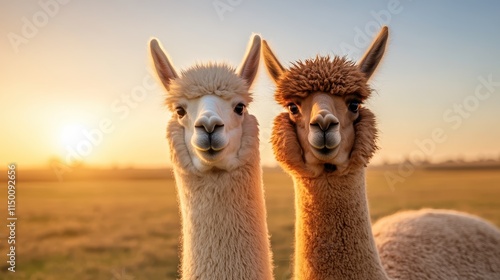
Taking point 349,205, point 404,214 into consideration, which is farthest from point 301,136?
point 404,214

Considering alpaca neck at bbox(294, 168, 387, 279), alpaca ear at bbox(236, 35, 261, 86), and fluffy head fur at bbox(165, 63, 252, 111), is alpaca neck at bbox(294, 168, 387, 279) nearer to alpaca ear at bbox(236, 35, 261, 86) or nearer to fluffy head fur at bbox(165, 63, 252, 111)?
fluffy head fur at bbox(165, 63, 252, 111)

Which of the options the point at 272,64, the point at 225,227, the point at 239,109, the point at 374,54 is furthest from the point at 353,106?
the point at 225,227

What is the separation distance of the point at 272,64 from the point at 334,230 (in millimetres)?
1423

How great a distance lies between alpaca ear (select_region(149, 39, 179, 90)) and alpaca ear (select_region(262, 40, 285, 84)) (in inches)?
32.2

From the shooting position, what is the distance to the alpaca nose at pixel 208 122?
392 centimetres

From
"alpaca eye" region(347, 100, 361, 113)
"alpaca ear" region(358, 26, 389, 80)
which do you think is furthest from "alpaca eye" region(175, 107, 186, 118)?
"alpaca ear" region(358, 26, 389, 80)

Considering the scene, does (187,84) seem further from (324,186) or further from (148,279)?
(148,279)

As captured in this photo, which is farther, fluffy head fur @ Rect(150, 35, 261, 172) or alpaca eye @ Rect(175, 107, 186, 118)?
alpaca eye @ Rect(175, 107, 186, 118)

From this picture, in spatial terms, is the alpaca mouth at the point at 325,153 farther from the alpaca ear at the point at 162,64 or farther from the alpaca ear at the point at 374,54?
the alpaca ear at the point at 162,64

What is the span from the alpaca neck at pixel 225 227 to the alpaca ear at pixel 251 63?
31.7 inches

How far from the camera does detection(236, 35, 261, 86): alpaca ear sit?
4.62 metres

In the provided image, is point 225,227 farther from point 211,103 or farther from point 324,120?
point 324,120

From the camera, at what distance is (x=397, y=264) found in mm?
5375

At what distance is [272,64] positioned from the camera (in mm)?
4457
